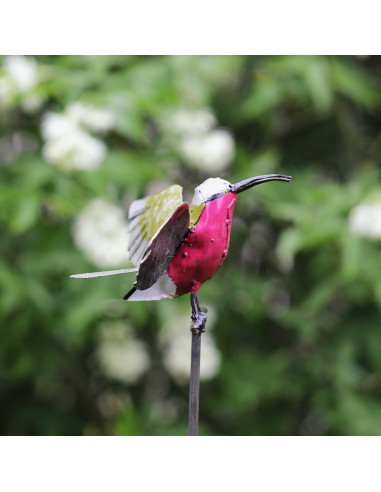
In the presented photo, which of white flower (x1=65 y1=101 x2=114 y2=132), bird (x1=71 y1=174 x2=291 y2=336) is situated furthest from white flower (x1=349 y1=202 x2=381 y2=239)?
bird (x1=71 y1=174 x2=291 y2=336)

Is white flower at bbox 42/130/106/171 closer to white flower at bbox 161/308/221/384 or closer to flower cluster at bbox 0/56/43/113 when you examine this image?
flower cluster at bbox 0/56/43/113

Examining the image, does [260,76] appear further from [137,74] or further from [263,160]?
[137,74]

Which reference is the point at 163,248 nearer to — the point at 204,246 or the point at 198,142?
the point at 204,246

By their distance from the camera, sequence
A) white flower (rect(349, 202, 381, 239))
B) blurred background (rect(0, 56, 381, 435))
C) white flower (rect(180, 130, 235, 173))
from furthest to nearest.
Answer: white flower (rect(180, 130, 235, 173)), blurred background (rect(0, 56, 381, 435)), white flower (rect(349, 202, 381, 239))

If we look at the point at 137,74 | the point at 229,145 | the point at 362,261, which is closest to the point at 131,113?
the point at 137,74

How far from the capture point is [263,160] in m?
1.30

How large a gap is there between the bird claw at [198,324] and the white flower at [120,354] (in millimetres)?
858

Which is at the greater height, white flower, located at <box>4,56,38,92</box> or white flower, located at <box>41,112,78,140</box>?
white flower, located at <box>4,56,38,92</box>

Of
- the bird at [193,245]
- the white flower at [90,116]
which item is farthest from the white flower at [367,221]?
the bird at [193,245]

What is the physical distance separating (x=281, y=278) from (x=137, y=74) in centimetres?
66

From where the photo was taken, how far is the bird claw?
17.6 inches

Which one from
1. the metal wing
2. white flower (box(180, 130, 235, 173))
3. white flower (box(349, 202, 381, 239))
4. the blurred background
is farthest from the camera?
white flower (box(180, 130, 235, 173))

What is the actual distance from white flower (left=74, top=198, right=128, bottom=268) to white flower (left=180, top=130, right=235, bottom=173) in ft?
0.71

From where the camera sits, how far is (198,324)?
1.48ft
